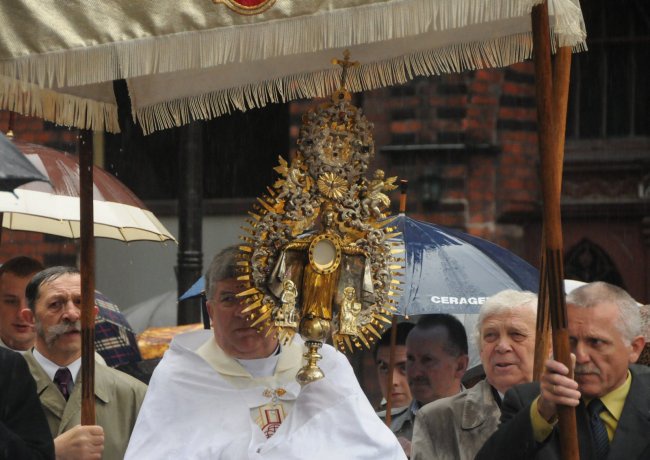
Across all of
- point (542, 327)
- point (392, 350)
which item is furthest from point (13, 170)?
point (392, 350)

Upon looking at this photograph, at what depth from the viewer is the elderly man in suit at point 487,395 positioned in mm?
5734

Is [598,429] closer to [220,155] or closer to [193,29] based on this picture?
[193,29]

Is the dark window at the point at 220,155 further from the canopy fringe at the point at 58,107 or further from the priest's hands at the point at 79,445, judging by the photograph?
the priest's hands at the point at 79,445

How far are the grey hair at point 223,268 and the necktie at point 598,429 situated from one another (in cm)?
131

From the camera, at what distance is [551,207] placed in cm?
451

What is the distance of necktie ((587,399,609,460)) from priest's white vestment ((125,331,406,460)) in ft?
2.07

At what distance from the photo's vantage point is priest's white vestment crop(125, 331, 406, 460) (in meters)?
4.84

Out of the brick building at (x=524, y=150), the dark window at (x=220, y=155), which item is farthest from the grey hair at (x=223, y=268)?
the dark window at (x=220, y=155)

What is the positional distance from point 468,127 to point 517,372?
5.39 m

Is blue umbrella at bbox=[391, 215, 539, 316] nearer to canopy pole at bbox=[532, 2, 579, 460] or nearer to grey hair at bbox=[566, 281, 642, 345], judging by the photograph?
grey hair at bbox=[566, 281, 642, 345]

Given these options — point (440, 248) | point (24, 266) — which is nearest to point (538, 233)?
point (440, 248)

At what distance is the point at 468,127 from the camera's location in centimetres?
1103

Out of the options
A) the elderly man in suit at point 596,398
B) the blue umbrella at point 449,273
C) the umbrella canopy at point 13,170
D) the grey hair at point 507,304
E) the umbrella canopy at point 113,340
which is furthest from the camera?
the umbrella canopy at point 113,340

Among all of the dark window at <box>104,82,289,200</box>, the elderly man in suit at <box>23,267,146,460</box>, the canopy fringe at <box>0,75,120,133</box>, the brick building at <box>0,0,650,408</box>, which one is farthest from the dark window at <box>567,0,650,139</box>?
the canopy fringe at <box>0,75,120,133</box>
